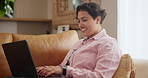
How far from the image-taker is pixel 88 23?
5.24 feet

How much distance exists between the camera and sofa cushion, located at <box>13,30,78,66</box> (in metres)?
1.93

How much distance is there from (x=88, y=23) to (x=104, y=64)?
1.12 ft

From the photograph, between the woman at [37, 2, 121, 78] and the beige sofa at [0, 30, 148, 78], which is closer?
the woman at [37, 2, 121, 78]

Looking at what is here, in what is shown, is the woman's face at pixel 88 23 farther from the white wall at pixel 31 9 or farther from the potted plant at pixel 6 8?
the white wall at pixel 31 9

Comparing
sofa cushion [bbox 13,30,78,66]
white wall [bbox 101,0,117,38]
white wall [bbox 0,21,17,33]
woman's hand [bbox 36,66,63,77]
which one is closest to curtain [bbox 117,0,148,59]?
white wall [bbox 101,0,117,38]

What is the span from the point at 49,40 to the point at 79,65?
557mm

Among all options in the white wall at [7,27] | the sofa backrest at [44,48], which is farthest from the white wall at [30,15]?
the sofa backrest at [44,48]

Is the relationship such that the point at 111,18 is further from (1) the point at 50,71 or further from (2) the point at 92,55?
(1) the point at 50,71

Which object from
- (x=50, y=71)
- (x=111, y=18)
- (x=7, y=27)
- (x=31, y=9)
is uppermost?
(x=31, y=9)

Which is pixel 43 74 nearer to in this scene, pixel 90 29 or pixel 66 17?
pixel 90 29

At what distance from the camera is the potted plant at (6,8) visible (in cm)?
334

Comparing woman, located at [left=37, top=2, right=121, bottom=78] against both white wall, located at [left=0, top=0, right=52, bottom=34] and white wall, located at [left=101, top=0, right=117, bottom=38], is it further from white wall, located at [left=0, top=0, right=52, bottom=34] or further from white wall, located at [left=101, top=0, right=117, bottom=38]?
white wall, located at [left=0, top=0, right=52, bottom=34]

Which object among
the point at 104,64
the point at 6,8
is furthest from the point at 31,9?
the point at 104,64

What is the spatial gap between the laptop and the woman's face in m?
0.45
